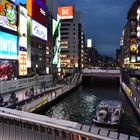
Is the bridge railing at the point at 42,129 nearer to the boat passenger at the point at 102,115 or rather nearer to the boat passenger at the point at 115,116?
the boat passenger at the point at 102,115

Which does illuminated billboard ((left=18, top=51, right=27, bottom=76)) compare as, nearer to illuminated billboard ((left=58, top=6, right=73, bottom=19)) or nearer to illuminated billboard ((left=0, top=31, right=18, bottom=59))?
illuminated billboard ((left=0, top=31, right=18, bottom=59))

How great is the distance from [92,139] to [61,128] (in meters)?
1.02

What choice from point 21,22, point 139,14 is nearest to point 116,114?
point 21,22

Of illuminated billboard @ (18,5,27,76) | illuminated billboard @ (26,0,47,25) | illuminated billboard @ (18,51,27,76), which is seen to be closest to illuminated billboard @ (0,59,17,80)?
illuminated billboard @ (18,51,27,76)

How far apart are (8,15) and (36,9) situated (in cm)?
3293

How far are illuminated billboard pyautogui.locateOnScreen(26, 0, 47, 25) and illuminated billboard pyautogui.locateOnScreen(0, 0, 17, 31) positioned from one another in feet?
78.9

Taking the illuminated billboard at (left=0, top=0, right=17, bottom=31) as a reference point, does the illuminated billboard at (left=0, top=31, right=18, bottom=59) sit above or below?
below

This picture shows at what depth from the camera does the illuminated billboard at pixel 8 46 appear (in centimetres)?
5788

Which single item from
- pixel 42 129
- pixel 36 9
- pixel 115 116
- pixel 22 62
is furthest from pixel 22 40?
pixel 42 129

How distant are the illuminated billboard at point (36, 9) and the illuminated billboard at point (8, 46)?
24823mm

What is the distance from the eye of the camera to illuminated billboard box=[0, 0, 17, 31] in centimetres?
5748

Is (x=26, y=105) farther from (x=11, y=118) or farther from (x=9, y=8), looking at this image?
(x=9, y=8)

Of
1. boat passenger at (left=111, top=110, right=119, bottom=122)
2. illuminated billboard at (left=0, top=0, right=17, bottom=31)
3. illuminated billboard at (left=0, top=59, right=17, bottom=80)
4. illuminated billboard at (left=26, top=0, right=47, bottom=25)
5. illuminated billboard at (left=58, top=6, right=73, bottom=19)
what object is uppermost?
illuminated billboard at (left=58, top=6, right=73, bottom=19)

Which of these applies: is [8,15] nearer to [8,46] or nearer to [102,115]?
[8,46]
